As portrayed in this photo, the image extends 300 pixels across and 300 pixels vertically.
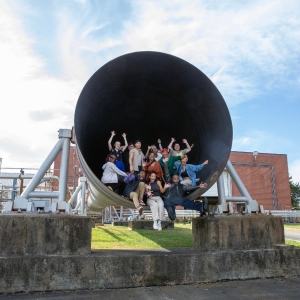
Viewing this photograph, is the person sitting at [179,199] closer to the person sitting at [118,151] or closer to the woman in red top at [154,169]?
the woman in red top at [154,169]

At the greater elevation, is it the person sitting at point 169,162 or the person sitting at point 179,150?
the person sitting at point 179,150

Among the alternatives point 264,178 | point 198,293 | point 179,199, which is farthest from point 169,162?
point 264,178

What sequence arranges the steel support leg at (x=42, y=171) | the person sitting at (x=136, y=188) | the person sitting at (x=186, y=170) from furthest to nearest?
the person sitting at (x=186, y=170), the steel support leg at (x=42, y=171), the person sitting at (x=136, y=188)

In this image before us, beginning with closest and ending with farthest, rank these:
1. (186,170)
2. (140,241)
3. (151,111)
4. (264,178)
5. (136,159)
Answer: (186,170) < (136,159) < (151,111) < (140,241) < (264,178)

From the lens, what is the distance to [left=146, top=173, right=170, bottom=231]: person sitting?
430 centimetres

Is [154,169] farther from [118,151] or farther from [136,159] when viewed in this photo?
[118,151]


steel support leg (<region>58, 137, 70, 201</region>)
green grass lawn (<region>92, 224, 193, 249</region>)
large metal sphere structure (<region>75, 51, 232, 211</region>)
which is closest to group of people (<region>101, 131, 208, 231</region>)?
large metal sphere structure (<region>75, 51, 232, 211</region>)

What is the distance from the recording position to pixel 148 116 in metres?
5.73

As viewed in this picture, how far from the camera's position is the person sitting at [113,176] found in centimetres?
460

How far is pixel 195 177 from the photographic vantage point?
4.55 meters

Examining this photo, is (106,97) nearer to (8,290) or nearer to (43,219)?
(43,219)

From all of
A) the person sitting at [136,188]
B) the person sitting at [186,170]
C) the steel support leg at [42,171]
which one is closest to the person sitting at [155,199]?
the person sitting at [136,188]

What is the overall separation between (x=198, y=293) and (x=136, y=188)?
5.55 feet

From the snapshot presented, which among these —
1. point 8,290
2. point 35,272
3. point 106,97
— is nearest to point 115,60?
point 106,97
